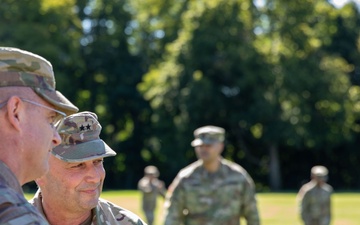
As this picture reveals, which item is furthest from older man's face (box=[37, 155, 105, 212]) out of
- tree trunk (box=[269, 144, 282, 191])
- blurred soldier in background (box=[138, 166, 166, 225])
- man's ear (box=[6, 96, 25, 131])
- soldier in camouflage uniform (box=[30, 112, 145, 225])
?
tree trunk (box=[269, 144, 282, 191])

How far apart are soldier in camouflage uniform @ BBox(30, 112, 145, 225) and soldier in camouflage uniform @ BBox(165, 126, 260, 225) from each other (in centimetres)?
618

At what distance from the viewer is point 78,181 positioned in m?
5.36

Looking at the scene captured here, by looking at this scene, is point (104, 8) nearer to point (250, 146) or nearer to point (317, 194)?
point (250, 146)

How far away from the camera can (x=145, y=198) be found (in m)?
28.0

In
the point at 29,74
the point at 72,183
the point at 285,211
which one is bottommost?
the point at 285,211

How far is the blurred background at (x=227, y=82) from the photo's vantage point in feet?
A: 178

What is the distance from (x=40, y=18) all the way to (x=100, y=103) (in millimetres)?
8293

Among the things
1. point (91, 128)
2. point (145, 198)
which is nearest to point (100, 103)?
point (145, 198)

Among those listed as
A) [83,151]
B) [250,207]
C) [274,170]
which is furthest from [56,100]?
[274,170]

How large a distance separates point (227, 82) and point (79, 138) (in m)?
50.3

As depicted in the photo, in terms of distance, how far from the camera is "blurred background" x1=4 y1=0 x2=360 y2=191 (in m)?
54.2

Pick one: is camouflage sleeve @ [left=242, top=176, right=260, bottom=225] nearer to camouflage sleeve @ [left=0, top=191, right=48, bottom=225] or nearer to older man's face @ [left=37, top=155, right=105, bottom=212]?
older man's face @ [left=37, top=155, right=105, bottom=212]

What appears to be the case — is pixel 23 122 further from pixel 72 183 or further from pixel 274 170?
pixel 274 170

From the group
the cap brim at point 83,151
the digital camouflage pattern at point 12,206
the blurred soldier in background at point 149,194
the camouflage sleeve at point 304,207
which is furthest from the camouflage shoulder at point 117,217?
the blurred soldier in background at point 149,194
